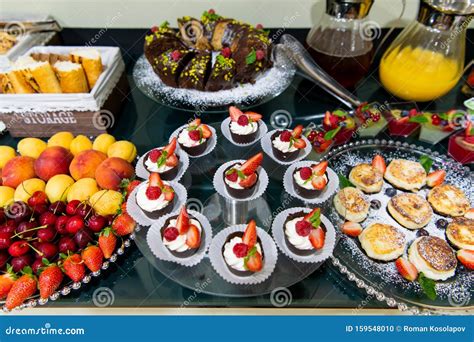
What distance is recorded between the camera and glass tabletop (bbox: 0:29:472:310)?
1.25 m

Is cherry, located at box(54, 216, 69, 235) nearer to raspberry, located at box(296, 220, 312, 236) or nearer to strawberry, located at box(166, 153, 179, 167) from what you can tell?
strawberry, located at box(166, 153, 179, 167)

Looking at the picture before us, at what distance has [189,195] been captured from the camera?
1.59 meters

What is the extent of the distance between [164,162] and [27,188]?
0.61m

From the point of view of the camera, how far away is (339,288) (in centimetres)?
128

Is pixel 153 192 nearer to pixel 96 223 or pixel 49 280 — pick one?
pixel 96 223

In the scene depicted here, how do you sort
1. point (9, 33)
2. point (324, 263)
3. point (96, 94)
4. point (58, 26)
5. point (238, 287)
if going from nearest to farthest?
point (238, 287) → point (324, 263) → point (96, 94) → point (9, 33) → point (58, 26)

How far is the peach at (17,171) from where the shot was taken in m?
1.54

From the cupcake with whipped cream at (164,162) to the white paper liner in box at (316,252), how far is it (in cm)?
51

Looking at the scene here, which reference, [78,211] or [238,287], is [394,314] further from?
[78,211]

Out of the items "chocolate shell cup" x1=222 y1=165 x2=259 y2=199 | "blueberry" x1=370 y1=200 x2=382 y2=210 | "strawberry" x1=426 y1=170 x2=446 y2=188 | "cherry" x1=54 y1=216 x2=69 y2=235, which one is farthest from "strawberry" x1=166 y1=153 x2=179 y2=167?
"strawberry" x1=426 y1=170 x2=446 y2=188

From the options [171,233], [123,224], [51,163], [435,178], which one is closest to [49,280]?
[123,224]

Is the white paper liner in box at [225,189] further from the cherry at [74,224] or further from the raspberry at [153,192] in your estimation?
the cherry at [74,224]
